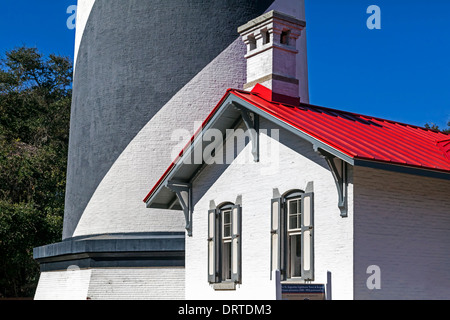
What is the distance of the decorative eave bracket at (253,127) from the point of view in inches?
624

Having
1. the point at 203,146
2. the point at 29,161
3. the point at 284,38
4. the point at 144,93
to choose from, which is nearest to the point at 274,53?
the point at 284,38

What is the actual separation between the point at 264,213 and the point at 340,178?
247cm

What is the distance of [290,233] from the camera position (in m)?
15.0

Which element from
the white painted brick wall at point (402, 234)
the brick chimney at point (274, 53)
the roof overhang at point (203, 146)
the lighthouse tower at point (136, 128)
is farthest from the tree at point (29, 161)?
the white painted brick wall at point (402, 234)

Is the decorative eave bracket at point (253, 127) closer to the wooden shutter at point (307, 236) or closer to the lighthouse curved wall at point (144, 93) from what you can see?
the wooden shutter at point (307, 236)

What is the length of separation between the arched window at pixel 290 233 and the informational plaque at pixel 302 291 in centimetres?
102

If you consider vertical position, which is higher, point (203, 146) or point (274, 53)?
point (274, 53)

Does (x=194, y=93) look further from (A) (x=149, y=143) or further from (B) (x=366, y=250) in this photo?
(B) (x=366, y=250)

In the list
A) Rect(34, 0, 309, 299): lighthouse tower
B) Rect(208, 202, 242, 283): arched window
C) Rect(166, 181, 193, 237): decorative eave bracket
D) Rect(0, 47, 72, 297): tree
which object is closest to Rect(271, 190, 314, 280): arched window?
Rect(208, 202, 242, 283): arched window

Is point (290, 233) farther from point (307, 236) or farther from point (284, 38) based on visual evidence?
point (284, 38)
